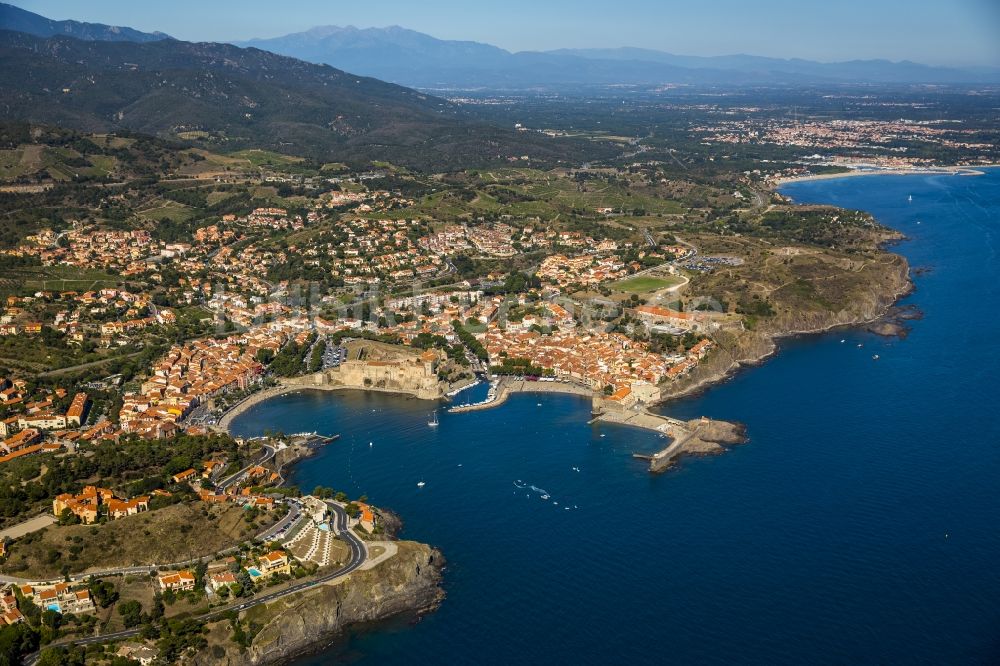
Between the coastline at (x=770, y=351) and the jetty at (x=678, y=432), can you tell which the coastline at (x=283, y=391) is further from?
the coastline at (x=770, y=351)

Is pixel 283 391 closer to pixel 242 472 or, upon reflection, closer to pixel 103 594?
pixel 242 472

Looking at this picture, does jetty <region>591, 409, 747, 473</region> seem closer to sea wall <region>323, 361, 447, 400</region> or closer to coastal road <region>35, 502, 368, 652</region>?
sea wall <region>323, 361, 447, 400</region>

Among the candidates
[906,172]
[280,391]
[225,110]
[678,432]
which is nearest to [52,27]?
[225,110]

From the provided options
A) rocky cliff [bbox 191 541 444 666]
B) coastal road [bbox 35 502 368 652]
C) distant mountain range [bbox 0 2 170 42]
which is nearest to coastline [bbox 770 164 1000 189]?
coastal road [bbox 35 502 368 652]

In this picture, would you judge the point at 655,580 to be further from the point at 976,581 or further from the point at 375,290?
the point at 375,290

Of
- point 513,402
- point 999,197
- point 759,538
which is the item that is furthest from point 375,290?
point 999,197
